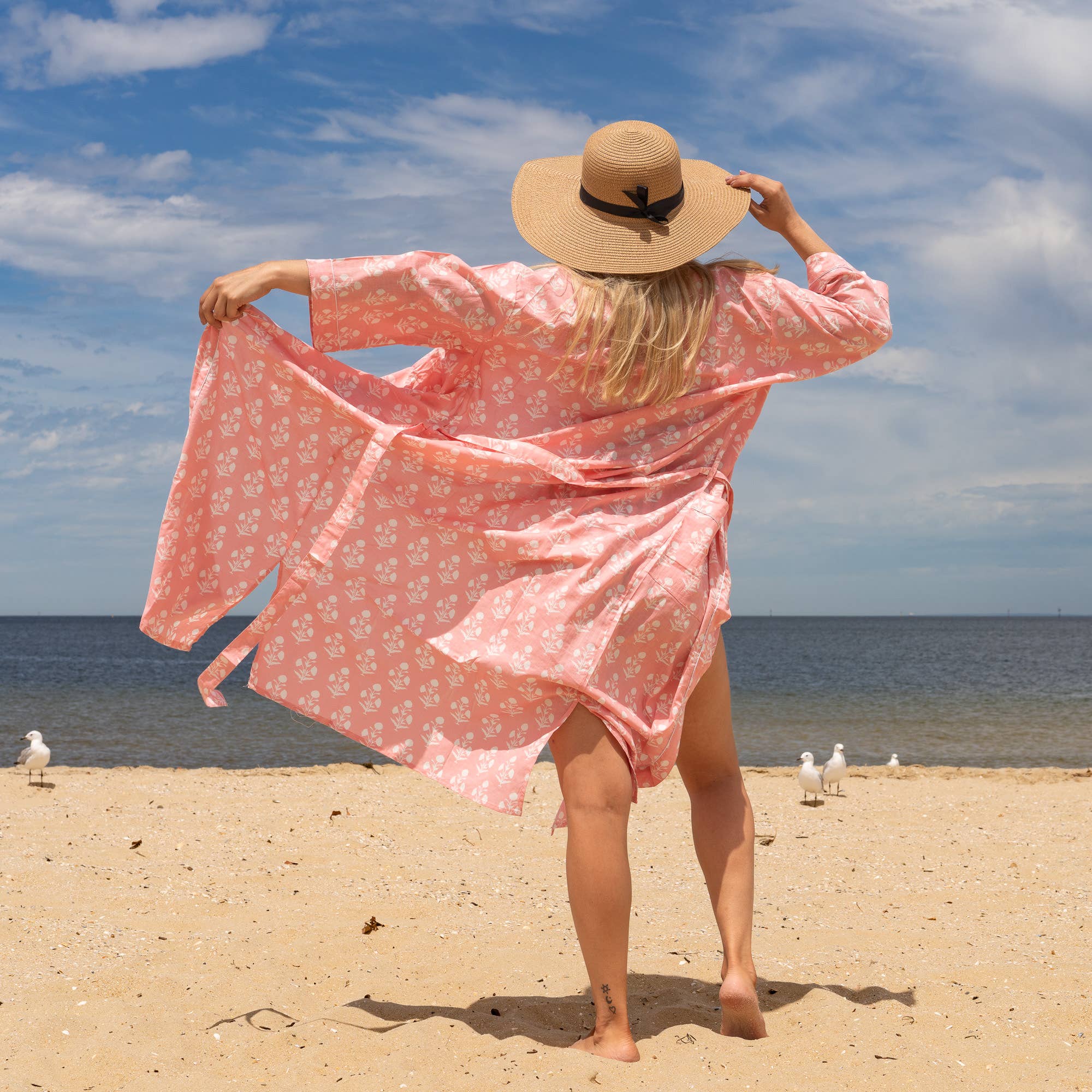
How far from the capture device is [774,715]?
20.4 m

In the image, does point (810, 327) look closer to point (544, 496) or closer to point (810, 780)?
point (544, 496)

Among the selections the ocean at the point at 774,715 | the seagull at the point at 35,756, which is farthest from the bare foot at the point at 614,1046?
the ocean at the point at 774,715

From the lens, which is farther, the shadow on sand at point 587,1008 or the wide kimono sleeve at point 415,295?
the shadow on sand at point 587,1008

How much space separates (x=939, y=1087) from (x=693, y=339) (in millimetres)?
1878

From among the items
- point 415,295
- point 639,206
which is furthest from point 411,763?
point 639,206

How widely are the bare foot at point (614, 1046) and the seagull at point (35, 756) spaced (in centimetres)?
725

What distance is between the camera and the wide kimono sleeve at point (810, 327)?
2490mm

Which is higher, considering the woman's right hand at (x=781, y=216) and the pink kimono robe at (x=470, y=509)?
the woman's right hand at (x=781, y=216)

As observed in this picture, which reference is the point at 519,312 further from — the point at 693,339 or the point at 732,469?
the point at 732,469

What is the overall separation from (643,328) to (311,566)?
1071mm

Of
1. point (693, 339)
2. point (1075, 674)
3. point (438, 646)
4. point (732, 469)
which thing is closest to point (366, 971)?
point (438, 646)

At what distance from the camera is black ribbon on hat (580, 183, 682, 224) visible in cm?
241

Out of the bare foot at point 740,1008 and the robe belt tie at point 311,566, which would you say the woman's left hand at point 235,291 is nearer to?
the robe belt tie at point 311,566

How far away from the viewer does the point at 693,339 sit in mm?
2426
